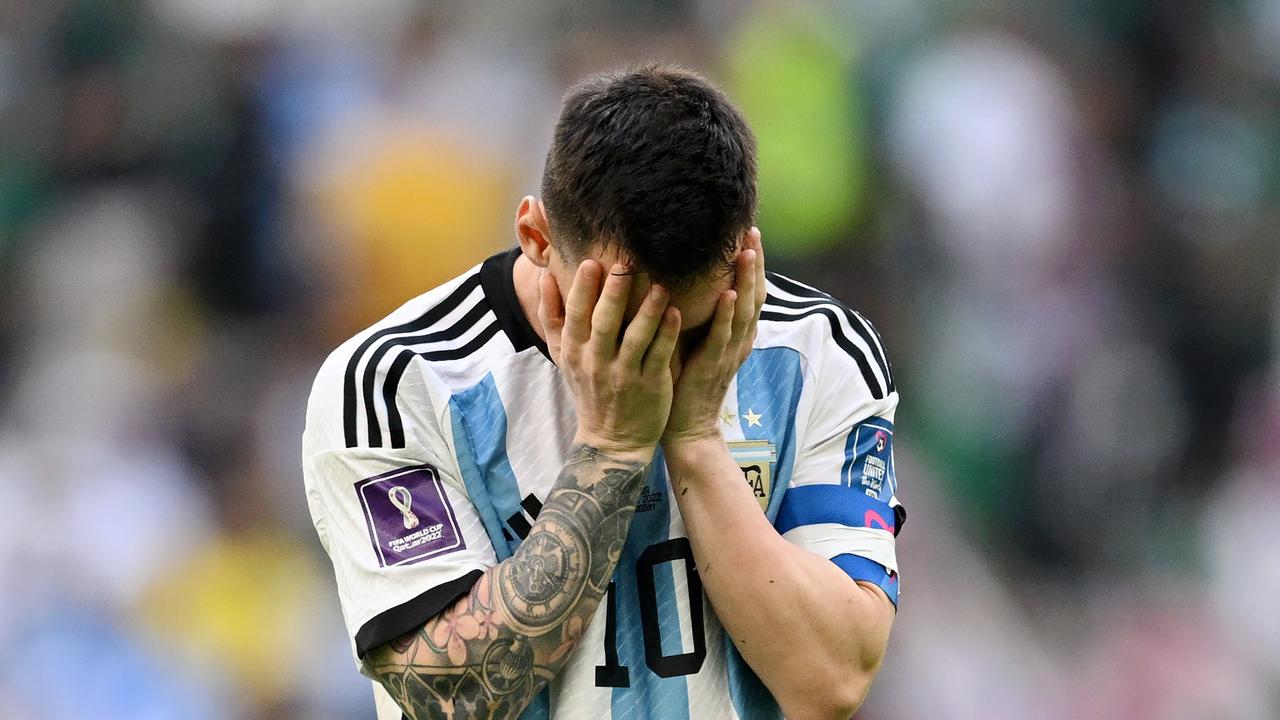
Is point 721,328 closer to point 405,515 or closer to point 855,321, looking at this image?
point 855,321

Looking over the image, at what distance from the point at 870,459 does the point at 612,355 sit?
504 mm

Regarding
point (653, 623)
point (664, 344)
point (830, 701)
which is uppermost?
point (664, 344)

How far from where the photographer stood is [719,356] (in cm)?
200

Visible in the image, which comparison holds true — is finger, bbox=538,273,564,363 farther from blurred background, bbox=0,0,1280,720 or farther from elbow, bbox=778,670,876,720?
blurred background, bbox=0,0,1280,720

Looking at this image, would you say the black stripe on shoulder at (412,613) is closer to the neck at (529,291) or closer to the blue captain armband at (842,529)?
the neck at (529,291)

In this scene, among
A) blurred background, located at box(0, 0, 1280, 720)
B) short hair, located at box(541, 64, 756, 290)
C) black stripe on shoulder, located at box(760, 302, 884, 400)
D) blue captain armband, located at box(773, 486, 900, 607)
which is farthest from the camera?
blurred background, located at box(0, 0, 1280, 720)

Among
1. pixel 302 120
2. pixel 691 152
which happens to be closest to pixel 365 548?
pixel 691 152

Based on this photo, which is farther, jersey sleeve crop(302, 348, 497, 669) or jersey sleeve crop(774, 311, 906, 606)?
jersey sleeve crop(774, 311, 906, 606)

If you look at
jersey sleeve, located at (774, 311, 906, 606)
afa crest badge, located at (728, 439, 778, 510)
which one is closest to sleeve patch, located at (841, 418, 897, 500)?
jersey sleeve, located at (774, 311, 906, 606)

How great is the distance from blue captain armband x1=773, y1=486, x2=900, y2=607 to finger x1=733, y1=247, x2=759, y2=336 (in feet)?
1.03

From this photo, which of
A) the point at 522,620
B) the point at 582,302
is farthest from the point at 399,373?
the point at 522,620

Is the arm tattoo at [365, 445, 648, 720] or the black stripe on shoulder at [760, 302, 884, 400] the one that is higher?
the black stripe on shoulder at [760, 302, 884, 400]

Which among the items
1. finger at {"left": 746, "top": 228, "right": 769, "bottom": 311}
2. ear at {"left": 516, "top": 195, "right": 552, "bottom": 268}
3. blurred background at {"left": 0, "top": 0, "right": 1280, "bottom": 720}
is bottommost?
blurred background at {"left": 0, "top": 0, "right": 1280, "bottom": 720}

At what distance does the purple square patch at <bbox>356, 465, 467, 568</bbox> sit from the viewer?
78.2 inches
